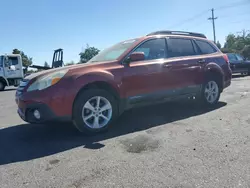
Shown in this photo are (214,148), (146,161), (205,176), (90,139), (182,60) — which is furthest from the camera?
(182,60)

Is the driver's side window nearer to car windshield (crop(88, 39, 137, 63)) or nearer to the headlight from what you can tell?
car windshield (crop(88, 39, 137, 63))

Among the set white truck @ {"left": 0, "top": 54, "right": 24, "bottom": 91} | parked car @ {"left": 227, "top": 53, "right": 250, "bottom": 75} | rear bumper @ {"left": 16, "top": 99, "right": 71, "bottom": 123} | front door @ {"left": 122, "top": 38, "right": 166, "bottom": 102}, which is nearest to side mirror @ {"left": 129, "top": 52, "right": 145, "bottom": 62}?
front door @ {"left": 122, "top": 38, "right": 166, "bottom": 102}

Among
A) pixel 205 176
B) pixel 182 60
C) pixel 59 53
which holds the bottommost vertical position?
pixel 205 176

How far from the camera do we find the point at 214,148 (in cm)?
322

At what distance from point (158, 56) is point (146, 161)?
8.53 feet

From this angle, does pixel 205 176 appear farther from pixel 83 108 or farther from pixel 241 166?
pixel 83 108

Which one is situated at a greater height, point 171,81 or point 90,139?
point 171,81

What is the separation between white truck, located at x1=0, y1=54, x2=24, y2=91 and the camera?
52.8 feet

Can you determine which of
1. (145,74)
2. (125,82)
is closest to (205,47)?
(145,74)

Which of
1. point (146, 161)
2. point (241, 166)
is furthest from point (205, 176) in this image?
point (146, 161)

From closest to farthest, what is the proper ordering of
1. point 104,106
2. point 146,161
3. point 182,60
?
point 146,161 < point 104,106 < point 182,60

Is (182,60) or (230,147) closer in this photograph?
(230,147)

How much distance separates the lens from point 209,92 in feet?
19.4

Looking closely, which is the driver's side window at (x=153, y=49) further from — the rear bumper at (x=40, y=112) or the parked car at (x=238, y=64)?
the parked car at (x=238, y=64)
